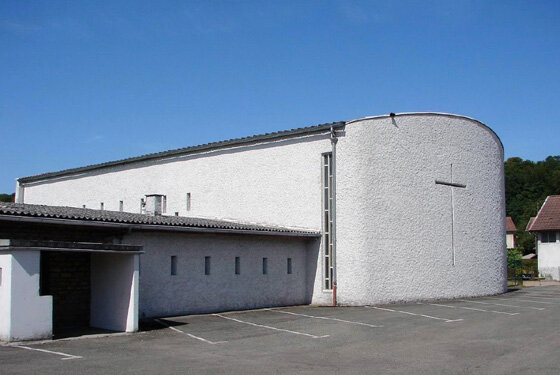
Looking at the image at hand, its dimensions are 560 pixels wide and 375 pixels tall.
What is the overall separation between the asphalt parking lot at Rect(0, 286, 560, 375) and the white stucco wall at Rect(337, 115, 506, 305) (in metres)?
3.03

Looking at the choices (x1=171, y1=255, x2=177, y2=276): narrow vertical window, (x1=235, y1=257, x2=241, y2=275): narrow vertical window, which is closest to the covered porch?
(x1=171, y1=255, x2=177, y2=276): narrow vertical window

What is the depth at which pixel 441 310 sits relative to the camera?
2005 cm

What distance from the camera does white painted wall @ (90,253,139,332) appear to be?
1489 cm

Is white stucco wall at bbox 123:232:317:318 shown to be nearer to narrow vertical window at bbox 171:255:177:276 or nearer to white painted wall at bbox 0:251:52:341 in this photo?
narrow vertical window at bbox 171:255:177:276

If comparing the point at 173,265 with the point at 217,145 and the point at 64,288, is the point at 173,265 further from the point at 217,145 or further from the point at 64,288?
the point at 217,145

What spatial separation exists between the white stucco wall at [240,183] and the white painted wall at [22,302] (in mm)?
11997

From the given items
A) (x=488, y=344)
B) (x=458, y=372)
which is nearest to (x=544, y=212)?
(x=488, y=344)

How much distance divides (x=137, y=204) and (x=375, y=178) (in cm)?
1243

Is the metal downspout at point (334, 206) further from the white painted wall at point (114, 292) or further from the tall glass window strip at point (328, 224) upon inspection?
the white painted wall at point (114, 292)

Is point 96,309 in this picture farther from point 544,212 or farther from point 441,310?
point 544,212

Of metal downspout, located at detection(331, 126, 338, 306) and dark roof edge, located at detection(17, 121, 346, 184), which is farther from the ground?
dark roof edge, located at detection(17, 121, 346, 184)

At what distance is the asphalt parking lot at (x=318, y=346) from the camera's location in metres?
10.2

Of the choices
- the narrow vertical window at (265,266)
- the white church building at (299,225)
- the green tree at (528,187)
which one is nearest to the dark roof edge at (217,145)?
the white church building at (299,225)

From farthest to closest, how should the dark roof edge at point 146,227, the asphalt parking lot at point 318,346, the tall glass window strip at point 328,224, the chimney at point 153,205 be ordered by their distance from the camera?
1. the chimney at point 153,205
2. the tall glass window strip at point 328,224
3. the dark roof edge at point 146,227
4. the asphalt parking lot at point 318,346
